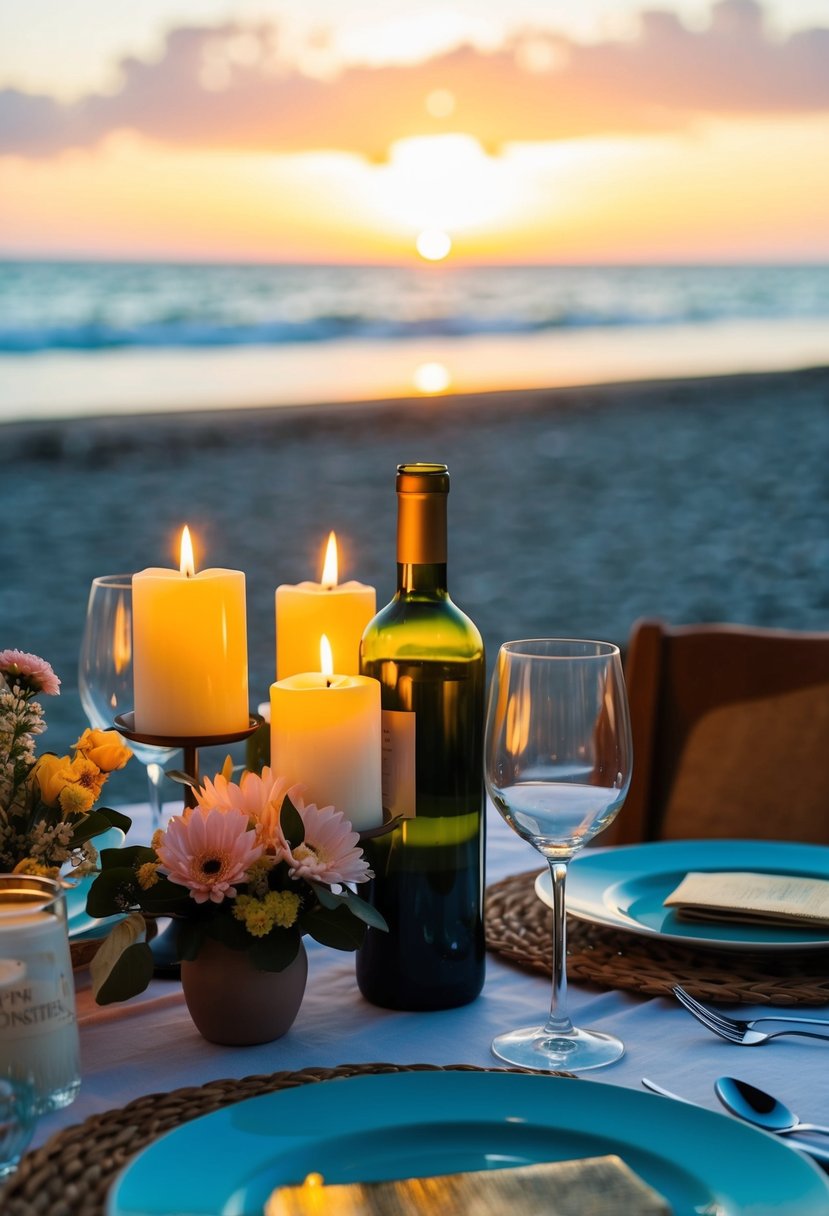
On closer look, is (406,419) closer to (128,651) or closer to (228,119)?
(228,119)

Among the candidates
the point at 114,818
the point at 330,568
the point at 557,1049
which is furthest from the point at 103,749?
the point at 557,1049

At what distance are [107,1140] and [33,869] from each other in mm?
228

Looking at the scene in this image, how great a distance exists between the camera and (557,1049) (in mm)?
914

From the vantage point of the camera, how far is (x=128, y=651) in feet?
4.10

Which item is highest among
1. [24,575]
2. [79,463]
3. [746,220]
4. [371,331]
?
[746,220]

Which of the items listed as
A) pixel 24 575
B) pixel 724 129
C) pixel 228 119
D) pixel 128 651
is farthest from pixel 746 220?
pixel 128 651

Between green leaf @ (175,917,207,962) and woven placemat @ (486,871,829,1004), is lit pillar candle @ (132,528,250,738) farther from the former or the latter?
woven placemat @ (486,871,829,1004)

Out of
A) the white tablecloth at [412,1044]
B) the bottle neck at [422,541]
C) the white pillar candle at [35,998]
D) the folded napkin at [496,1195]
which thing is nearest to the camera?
the folded napkin at [496,1195]

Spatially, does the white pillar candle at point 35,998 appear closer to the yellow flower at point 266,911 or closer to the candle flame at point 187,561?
the yellow flower at point 266,911

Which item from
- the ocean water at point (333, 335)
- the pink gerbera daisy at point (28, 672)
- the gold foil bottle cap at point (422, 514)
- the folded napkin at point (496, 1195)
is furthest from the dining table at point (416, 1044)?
the ocean water at point (333, 335)

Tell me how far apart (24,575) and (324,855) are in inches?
261

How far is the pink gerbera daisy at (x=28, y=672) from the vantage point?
3.30ft

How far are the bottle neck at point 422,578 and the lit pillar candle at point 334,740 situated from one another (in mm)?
77

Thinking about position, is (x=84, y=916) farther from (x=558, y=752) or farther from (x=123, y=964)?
(x=558, y=752)
